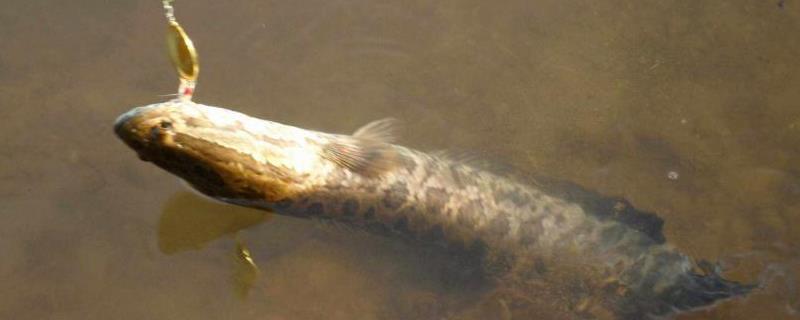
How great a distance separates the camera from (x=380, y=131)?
4.70m

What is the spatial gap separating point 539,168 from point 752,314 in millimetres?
1616

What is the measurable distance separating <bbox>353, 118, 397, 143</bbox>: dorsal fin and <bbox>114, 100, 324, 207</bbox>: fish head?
1.64 ft

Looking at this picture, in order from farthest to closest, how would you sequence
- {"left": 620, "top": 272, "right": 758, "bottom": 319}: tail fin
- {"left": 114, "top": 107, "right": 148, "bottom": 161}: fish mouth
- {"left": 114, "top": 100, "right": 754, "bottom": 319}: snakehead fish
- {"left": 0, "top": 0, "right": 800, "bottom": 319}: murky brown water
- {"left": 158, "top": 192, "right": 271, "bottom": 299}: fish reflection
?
{"left": 158, "top": 192, "right": 271, "bottom": 299}: fish reflection
{"left": 0, "top": 0, "right": 800, "bottom": 319}: murky brown water
{"left": 620, "top": 272, "right": 758, "bottom": 319}: tail fin
{"left": 114, "top": 100, "right": 754, "bottom": 319}: snakehead fish
{"left": 114, "top": 107, "right": 148, "bottom": 161}: fish mouth

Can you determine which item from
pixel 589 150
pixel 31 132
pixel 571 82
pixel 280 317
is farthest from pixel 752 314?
pixel 31 132

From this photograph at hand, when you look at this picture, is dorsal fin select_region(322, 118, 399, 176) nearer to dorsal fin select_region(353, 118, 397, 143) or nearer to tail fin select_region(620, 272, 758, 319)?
dorsal fin select_region(353, 118, 397, 143)

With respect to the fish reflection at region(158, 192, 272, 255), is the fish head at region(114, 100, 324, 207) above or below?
above

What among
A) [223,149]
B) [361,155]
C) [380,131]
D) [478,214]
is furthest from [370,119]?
[223,149]

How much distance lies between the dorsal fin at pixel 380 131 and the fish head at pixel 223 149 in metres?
0.50

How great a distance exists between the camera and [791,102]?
5.20 meters

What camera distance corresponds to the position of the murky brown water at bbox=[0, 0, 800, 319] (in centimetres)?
461

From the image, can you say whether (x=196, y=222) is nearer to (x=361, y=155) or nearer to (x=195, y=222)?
(x=195, y=222)

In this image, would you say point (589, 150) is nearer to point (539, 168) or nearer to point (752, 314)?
point (539, 168)

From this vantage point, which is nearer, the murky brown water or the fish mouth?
the fish mouth

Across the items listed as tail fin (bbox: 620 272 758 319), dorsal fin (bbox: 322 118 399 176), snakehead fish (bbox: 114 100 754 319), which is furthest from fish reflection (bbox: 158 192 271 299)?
tail fin (bbox: 620 272 758 319)
